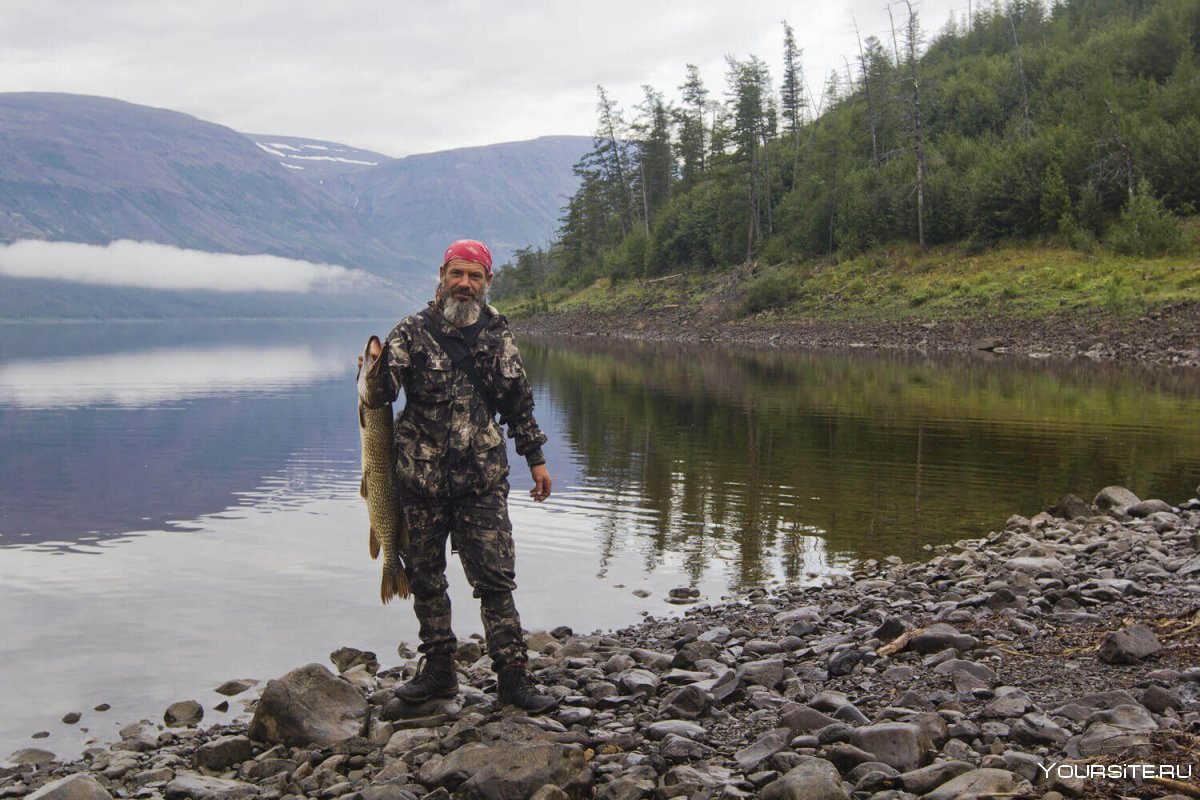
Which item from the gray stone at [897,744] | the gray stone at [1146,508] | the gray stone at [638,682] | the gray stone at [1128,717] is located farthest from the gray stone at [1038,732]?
the gray stone at [1146,508]

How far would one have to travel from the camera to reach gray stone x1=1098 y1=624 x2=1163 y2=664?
646cm

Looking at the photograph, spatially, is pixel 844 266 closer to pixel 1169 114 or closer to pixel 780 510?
pixel 1169 114

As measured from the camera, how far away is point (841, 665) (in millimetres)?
7129

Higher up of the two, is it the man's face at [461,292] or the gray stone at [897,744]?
the man's face at [461,292]

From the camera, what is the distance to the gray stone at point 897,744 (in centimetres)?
518

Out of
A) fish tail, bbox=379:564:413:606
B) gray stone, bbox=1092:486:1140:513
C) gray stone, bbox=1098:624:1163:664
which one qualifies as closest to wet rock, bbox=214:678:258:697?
fish tail, bbox=379:564:413:606

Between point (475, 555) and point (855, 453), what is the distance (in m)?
13.9

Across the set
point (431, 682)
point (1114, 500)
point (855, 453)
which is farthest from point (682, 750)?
point (855, 453)

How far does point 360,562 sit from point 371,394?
6.32 m

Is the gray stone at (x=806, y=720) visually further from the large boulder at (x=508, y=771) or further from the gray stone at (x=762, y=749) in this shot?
the large boulder at (x=508, y=771)

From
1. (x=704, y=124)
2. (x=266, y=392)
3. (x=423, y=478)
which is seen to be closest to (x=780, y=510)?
(x=423, y=478)

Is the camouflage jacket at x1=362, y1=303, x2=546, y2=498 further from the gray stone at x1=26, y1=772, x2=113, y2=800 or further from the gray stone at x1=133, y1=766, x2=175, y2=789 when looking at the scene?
the gray stone at x1=26, y1=772, x2=113, y2=800

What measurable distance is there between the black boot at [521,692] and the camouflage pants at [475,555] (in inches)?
2.8

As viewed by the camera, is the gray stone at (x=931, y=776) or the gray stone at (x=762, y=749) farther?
the gray stone at (x=762, y=749)
